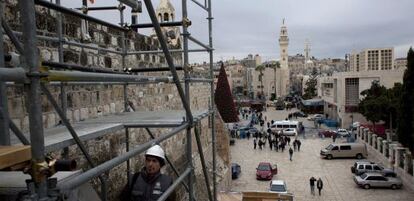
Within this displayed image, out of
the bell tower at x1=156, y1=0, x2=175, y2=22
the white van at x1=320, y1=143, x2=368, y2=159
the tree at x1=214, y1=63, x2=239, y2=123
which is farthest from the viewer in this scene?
the tree at x1=214, y1=63, x2=239, y2=123

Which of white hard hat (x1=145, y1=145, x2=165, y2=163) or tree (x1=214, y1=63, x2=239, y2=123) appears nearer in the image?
white hard hat (x1=145, y1=145, x2=165, y2=163)

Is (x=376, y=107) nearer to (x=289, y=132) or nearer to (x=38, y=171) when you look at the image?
(x=289, y=132)

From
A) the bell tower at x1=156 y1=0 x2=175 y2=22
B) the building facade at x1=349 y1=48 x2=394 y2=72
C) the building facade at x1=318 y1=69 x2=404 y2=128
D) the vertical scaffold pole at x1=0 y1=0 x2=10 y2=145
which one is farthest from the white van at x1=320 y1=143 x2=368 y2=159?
the building facade at x1=349 y1=48 x2=394 y2=72

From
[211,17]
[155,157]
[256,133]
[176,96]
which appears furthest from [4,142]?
[256,133]

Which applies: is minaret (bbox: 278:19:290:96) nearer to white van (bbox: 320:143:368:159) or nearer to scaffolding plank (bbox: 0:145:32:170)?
white van (bbox: 320:143:368:159)

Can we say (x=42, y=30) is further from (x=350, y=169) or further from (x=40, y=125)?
(x=350, y=169)

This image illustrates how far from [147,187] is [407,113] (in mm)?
19400

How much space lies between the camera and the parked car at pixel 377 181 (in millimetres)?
19250

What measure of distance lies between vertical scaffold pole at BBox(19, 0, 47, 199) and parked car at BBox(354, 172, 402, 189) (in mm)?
19761

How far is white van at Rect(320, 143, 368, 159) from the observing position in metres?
26.3

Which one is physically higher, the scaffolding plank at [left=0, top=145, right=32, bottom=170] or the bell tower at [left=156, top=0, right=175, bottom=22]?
the bell tower at [left=156, top=0, right=175, bottom=22]

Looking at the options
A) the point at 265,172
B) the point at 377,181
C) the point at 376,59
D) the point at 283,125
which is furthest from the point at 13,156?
the point at 376,59

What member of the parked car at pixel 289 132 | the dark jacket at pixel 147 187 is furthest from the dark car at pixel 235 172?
the dark jacket at pixel 147 187

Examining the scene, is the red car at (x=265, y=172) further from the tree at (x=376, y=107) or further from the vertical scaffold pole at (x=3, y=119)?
the vertical scaffold pole at (x=3, y=119)
